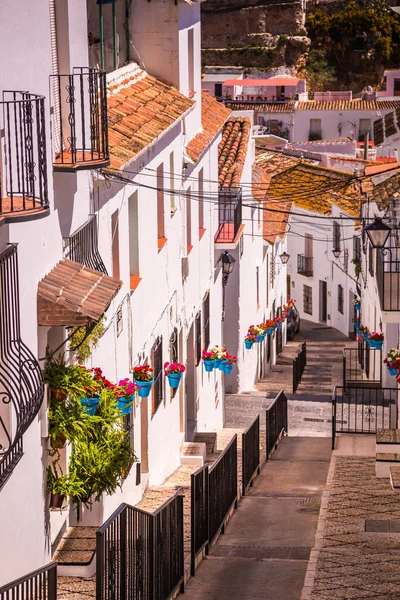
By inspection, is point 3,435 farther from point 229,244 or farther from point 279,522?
point 229,244

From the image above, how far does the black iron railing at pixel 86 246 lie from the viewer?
10.7 m

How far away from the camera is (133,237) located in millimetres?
14922

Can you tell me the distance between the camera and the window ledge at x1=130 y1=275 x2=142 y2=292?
14.5 m

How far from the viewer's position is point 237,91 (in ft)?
270

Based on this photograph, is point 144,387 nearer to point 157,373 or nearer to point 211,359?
point 157,373

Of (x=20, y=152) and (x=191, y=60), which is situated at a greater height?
(x=191, y=60)

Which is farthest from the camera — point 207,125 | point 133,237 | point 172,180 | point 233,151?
point 233,151

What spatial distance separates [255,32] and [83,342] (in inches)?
3702

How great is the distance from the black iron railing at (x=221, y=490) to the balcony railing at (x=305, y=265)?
116 ft

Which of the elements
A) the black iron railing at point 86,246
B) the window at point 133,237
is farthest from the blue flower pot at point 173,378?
the black iron railing at point 86,246

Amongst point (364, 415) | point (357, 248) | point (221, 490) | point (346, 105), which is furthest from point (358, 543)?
point (346, 105)

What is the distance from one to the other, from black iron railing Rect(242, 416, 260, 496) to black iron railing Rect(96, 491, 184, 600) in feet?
16.8

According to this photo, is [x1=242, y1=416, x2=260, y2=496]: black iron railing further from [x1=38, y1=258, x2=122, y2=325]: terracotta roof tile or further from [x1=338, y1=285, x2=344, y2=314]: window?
[x1=338, y1=285, x2=344, y2=314]: window

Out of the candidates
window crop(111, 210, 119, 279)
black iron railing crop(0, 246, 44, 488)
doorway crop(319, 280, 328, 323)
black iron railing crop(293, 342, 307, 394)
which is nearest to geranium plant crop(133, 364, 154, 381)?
window crop(111, 210, 119, 279)
